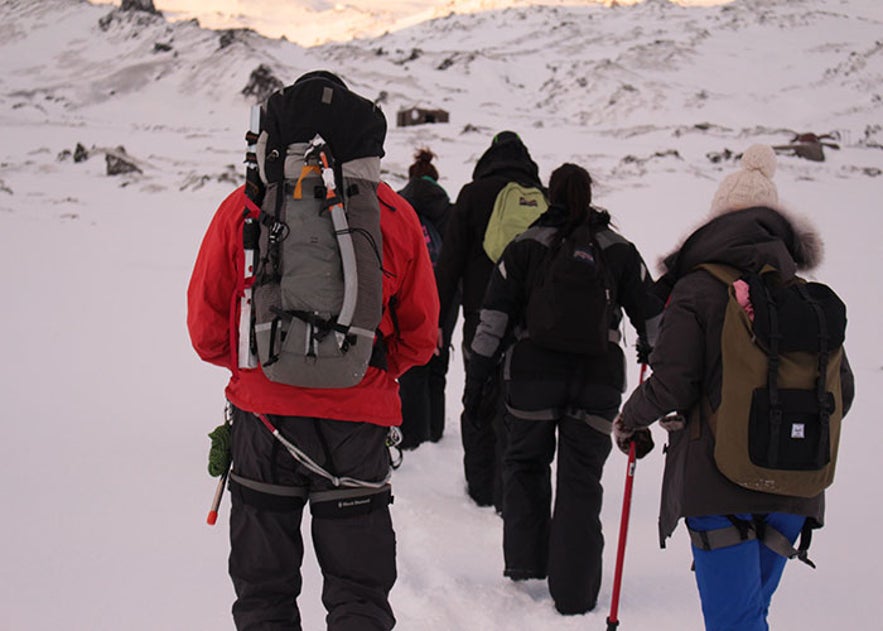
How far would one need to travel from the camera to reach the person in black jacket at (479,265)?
4.23 metres

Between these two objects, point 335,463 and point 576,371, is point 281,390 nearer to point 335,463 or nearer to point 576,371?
point 335,463

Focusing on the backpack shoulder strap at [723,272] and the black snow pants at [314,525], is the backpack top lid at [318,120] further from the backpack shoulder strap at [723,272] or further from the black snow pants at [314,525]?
the backpack shoulder strap at [723,272]

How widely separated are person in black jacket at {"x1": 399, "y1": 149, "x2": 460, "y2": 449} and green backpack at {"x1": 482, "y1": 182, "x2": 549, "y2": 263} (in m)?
0.95

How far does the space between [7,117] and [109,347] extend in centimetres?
2571

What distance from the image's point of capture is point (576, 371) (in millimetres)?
3365

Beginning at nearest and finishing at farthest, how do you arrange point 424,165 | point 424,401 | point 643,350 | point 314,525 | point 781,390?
point 781,390 < point 314,525 < point 643,350 < point 424,165 < point 424,401

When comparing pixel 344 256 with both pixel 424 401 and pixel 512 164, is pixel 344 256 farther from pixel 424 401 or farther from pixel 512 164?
pixel 424 401

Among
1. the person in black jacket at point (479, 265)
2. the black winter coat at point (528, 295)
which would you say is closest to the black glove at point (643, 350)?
the black winter coat at point (528, 295)

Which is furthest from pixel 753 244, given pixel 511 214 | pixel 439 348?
pixel 439 348

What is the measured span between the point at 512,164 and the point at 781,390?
2.38m

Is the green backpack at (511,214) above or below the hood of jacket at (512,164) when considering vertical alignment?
below

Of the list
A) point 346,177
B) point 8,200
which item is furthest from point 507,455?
point 8,200

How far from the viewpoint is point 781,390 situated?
2.17m

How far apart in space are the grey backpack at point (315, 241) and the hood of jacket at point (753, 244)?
1.01 meters
